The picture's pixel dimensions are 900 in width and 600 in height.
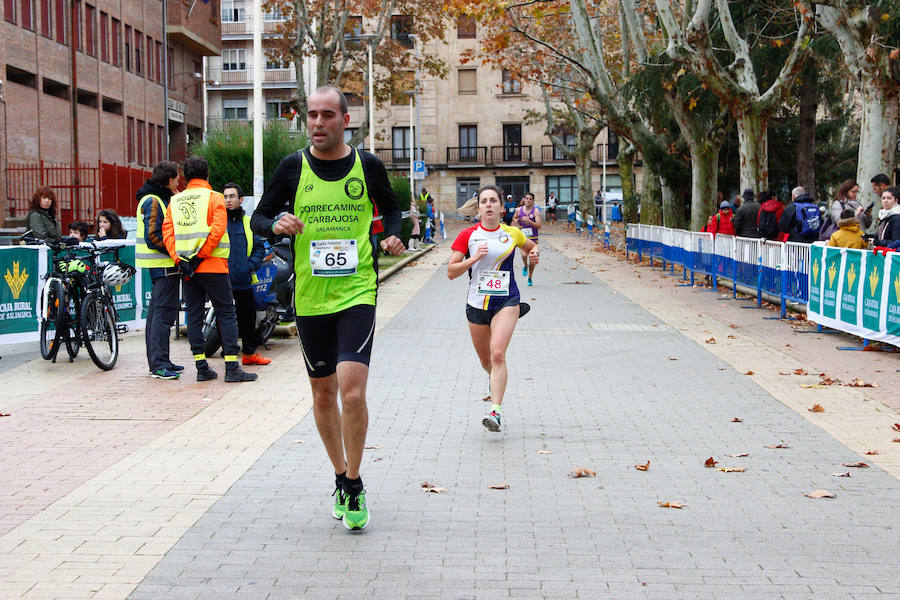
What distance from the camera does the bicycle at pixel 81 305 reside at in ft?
36.4

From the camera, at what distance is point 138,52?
43.4 m

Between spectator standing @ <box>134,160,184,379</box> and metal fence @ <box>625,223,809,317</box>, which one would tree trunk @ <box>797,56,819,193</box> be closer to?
metal fence @ <box>625,223,809,317</box>

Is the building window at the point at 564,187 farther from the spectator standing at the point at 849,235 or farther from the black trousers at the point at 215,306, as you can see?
the black trousers at the point at 215,306

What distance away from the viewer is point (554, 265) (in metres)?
31.0

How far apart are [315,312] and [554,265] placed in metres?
25.8

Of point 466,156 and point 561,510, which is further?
point 466,156

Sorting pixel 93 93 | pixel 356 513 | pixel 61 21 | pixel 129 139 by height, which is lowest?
pixel 356 513

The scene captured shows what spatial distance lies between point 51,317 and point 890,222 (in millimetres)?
9341

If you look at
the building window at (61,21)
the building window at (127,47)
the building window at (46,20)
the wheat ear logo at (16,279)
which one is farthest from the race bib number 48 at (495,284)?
the building window at (127,47)

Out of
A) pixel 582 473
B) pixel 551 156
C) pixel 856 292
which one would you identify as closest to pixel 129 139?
pixel 856 292

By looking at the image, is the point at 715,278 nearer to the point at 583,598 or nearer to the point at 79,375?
the point at 79,375

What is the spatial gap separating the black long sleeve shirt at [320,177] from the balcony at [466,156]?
73147mm

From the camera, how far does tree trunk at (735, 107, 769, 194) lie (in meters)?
23.6

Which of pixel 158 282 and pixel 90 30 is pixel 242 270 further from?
pixel 90 30
